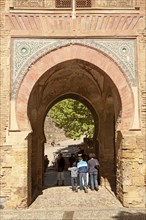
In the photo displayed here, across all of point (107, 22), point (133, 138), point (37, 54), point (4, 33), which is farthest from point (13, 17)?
point (133, 138)

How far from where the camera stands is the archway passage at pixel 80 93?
7.74 meters

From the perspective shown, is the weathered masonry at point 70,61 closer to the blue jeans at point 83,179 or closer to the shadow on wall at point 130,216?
the shadow on wall at point 130,216

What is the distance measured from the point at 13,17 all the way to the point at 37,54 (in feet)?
3.82

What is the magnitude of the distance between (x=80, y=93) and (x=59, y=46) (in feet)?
14.6

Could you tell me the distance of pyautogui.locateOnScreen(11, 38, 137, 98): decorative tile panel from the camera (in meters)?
7.69

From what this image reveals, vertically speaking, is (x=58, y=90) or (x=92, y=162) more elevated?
(x=58, y=90)

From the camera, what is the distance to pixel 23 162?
7.32 m

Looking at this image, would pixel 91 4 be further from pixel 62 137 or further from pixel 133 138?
pixel 62 137

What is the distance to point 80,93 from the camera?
39.8ft

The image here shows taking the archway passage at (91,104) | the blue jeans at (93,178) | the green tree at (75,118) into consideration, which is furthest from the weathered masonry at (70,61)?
the green tree at (75,118)

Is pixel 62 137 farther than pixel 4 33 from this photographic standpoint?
Yes

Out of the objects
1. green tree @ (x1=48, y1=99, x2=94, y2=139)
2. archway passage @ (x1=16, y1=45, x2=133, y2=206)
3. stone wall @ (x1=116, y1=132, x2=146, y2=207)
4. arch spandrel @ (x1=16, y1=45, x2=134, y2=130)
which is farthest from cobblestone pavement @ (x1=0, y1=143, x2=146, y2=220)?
green tree @ (x1=48, y1=99, x2=94, y2=139)

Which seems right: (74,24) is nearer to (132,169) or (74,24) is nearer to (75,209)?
(132,169)

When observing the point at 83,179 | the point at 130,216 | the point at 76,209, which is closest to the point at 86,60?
the point at 76,209
